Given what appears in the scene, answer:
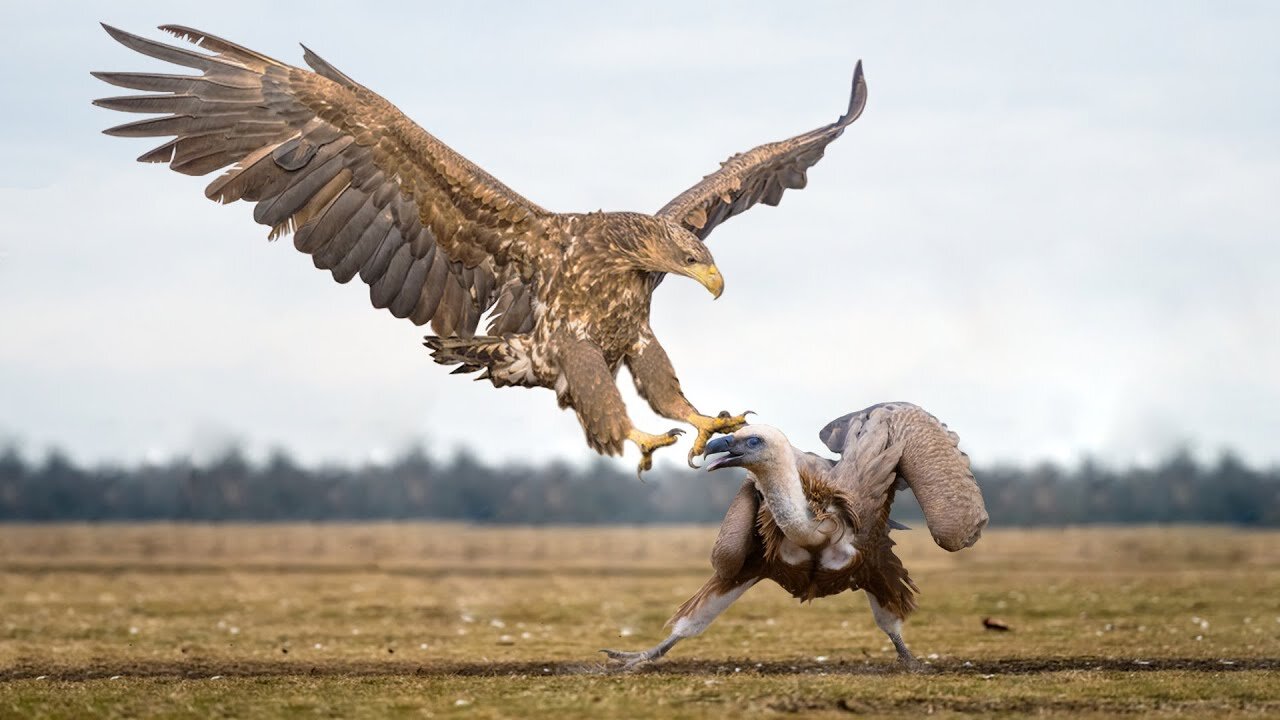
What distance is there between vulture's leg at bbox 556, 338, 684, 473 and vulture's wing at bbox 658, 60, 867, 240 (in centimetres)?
232

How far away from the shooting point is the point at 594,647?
14.7m

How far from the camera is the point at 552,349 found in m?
10.7

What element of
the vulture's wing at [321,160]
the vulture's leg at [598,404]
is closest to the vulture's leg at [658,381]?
the vulture's leg at [598,404]

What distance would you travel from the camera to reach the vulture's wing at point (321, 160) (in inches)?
425

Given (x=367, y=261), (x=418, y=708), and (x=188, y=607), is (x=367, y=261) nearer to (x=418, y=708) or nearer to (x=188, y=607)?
(x=418, y=708)

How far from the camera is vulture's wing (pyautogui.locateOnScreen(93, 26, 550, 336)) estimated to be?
10797mm

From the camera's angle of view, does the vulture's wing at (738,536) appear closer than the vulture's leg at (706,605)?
Yes

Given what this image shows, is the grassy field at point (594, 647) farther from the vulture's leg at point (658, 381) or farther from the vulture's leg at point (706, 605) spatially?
the vulture's leg at point (658, 381)

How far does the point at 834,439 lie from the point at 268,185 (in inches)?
185

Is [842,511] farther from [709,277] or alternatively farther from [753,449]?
[709,277]

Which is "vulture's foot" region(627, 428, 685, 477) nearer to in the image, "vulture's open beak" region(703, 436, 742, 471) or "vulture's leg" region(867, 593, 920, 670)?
"vulture's open beak" region(703, 436, 742, 471)

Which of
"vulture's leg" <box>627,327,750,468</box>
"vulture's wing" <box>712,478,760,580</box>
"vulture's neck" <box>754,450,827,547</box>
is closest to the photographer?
"vulture's neck" <box>754,450,827,547</box>

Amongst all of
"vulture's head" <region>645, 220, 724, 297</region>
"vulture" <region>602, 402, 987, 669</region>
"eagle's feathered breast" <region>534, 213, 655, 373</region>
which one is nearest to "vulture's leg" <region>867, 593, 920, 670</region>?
"vulture" <region>602, 402, 987, 669</region>

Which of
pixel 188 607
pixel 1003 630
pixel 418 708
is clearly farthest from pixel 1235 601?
pixel 188 607
